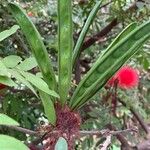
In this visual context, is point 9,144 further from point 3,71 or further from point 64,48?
point 64,48

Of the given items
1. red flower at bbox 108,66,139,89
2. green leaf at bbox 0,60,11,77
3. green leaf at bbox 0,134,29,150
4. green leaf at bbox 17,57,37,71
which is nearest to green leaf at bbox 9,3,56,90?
green leaf at bbox 17,57,37,71

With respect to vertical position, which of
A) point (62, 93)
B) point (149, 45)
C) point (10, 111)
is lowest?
point (62, 93)

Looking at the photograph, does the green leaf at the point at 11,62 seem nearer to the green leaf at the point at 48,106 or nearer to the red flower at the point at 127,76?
the green leaf at the point at 48,106

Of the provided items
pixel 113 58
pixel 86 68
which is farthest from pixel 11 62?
pixel 86 68

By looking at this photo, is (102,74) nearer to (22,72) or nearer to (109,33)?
(22,72)

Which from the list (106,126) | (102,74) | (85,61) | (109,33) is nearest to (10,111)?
(106,126)

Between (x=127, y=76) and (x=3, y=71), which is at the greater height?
(x=127, y=76)

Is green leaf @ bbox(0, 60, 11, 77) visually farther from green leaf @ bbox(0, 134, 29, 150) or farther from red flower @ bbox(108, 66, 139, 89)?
red flower @ bbox(108, 66, 139, 89)

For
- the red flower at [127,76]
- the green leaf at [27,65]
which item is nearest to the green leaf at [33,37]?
the green leaf at [27,65]
